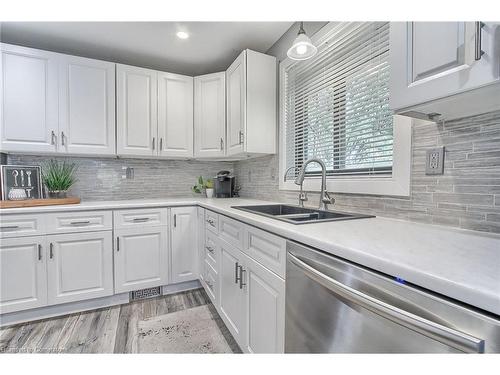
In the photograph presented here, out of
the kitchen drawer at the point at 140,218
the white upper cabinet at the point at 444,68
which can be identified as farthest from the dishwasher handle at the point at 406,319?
the kitchen drawer at the point at 140,218

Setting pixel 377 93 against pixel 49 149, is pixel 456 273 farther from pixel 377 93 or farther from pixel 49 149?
pixel 49 149

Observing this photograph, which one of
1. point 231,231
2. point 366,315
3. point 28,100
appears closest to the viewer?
point 366,315

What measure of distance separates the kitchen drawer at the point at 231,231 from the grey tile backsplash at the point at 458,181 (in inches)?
30.7

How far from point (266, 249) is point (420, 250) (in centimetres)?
64

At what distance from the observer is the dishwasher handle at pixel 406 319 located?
1.47 ft

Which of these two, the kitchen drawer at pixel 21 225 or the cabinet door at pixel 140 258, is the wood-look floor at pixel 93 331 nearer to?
the cabinet door at pixel 140 258

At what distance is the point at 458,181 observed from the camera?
0.98m

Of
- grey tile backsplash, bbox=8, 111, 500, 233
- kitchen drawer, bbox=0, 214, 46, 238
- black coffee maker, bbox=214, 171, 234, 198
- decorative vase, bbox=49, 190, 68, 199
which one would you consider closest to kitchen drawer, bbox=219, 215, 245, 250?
grey tile backsplash, bbox=8, 111, 500, 233

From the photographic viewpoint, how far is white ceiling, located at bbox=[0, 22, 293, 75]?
6.63 feet

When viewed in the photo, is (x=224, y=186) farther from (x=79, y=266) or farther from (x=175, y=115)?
(x=79, y=266)

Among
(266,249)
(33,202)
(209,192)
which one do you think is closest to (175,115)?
(209,192)

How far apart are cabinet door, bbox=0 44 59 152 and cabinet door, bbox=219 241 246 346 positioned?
6.18ft
